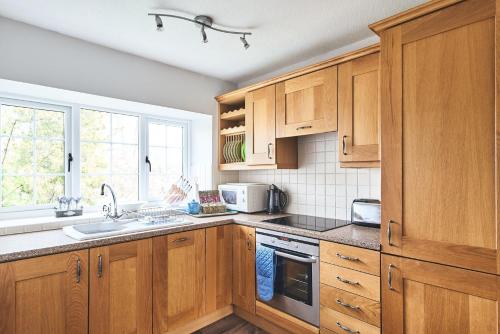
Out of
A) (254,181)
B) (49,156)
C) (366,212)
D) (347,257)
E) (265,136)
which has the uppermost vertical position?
(265,136)

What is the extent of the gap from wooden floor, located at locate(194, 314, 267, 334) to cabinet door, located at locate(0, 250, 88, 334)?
3.23 feet

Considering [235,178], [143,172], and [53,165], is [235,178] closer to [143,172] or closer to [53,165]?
[143,172]

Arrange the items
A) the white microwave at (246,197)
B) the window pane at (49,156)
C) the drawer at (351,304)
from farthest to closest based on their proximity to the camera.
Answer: the white microwave at (246,197)
the window pane at (49,156)
the drawer at (351,304)

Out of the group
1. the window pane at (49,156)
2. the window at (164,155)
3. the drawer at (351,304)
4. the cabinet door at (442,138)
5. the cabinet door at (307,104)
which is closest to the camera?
the cabinet door at (442,138)

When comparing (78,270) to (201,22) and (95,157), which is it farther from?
(201,22)

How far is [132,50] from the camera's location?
2270 millimetres

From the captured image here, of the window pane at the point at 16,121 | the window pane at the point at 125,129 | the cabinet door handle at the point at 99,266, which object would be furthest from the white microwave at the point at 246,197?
the window pane at the point at 16,121

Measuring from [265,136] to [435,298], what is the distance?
1.71 meters

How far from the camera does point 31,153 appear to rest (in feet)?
7.09

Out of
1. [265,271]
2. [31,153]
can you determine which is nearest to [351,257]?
[265,271]

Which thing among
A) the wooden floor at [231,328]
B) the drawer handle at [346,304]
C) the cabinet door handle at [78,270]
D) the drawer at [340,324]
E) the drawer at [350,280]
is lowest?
the wooden floor at [231,328]

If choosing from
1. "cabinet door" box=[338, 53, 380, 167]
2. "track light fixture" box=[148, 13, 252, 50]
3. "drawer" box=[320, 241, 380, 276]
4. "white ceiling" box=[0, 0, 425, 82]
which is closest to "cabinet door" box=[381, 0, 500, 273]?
"drawer" box=[320, 241, 380, 276]

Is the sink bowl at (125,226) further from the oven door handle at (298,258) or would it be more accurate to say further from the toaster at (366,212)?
the toaster at (366,212)

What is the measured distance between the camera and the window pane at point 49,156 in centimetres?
219
